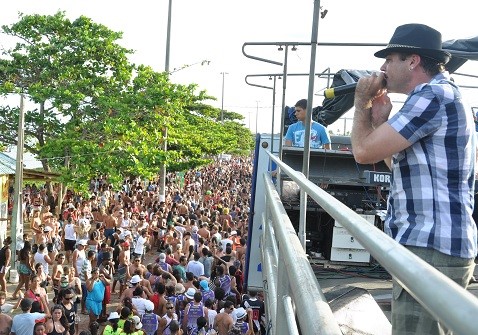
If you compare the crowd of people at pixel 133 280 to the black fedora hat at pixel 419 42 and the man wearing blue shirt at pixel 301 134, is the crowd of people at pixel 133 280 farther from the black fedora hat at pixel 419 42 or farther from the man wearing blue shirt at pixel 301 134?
the black fedora hat at pixel 419 42

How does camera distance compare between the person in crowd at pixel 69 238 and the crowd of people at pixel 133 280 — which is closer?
the crowd of people at pixel 133 280

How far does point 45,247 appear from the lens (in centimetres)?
1370

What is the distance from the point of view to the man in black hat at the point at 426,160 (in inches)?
76.0

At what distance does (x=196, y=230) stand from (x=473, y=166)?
1460cm

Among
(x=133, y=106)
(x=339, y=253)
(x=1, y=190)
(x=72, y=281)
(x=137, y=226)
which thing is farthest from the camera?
(x=133, y=106)

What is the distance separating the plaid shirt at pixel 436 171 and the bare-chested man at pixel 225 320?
7162mm

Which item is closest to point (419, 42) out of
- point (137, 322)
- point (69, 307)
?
point (137, 322)

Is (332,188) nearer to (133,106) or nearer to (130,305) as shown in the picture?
(130,305)

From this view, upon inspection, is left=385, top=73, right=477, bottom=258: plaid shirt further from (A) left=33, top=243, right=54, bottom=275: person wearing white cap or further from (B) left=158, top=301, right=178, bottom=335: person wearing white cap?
(A) left=33, top=243, right=54, bottom=275: person wearing white cap

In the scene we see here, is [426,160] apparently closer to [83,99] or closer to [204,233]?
[204,233]

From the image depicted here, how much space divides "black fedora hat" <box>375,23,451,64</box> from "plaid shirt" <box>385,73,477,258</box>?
0.29 feet

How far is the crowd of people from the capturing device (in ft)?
29.6

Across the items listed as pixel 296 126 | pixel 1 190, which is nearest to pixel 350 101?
pixel 296 126

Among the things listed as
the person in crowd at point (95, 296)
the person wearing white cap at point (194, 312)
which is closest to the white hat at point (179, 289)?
the person wearing white cap at point (194, 312)
